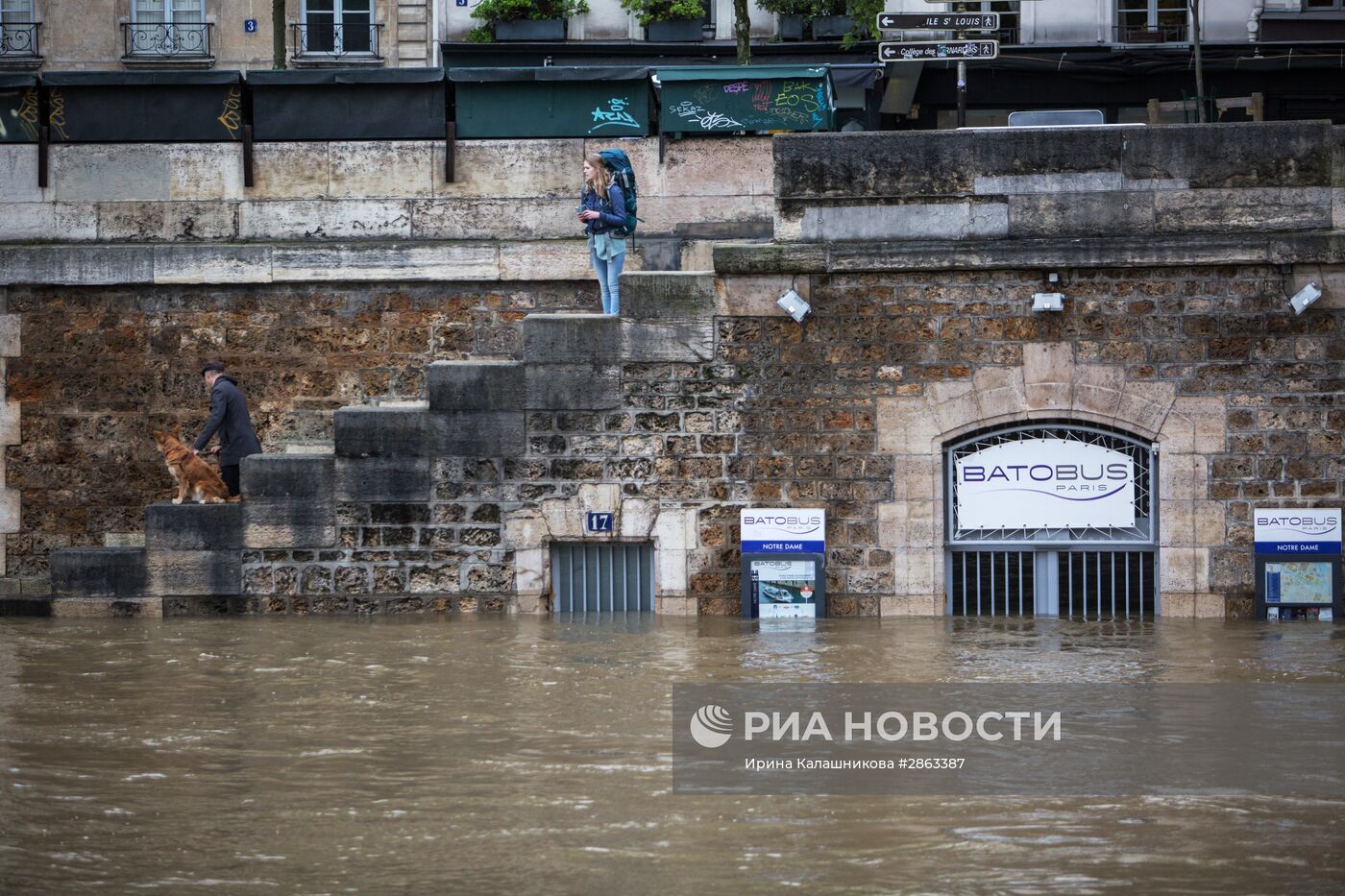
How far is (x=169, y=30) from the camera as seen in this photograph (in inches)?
957

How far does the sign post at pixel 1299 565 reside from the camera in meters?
11.9

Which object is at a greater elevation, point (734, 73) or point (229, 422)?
point (734, 73)

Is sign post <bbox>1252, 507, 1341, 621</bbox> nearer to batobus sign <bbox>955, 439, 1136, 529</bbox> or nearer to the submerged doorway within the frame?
the submerged doorway

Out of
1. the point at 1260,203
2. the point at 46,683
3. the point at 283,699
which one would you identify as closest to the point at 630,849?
the point at 283,699

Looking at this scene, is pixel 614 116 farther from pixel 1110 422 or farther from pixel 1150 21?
pixel 1150 21

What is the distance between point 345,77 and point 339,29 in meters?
11.0

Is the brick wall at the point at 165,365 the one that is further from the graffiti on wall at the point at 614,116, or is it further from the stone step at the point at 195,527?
the graffiti on wall at the point at 614,116

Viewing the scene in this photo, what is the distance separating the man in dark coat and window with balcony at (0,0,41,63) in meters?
13.6

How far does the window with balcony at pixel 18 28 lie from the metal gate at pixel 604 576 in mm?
15404

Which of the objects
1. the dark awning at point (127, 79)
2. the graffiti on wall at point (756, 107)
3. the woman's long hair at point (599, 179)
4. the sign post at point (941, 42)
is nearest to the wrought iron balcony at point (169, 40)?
the dark awning at point (127, 79)

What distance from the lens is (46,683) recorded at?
9.49 m

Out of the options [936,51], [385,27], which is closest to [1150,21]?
[385,27]

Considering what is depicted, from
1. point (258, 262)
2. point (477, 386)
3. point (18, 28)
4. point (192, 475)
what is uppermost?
point (18, 28)

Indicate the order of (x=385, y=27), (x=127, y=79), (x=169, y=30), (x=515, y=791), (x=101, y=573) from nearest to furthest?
(x=515, y=791) → (x=101, y=573) → (x=127, y=79) → (x=169, y=30) → (x=385, y=27)
